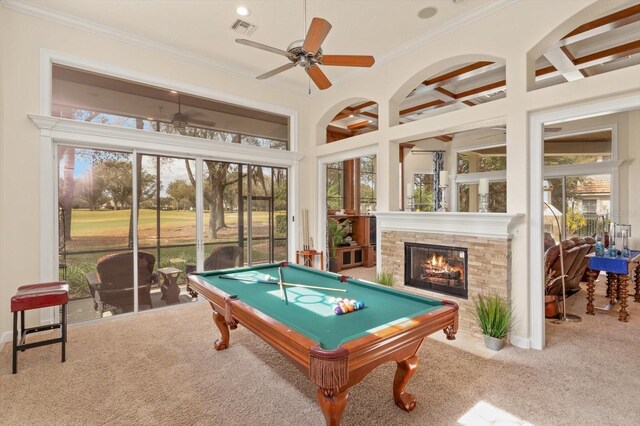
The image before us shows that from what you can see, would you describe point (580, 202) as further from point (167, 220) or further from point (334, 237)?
point (167, 220)

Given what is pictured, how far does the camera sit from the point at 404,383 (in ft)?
7.19

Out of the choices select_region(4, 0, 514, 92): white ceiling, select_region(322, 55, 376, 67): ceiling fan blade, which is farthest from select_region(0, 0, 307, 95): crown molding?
select_region(322, 55, 376, 67): ceiling fan blade

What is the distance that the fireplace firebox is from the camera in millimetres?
3926

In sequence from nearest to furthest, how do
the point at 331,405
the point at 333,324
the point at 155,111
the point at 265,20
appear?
the point at 331,405 → the point at 333,324 → the point at 265,20 → the point at 155,111

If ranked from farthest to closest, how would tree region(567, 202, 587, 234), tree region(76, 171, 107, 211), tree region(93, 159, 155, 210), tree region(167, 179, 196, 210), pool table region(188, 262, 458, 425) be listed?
tree region(567, 202, 587, 234), tree region(167, 179, 196, 210), tree region(93, 159, 155, 210), tree region(76, 171, 107, 211), pool table region(188, 262, 458, 425)

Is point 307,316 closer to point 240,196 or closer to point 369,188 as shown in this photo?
point 240,196

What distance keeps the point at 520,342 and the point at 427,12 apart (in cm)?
380

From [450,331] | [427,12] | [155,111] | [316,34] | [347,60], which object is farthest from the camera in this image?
[155,111]

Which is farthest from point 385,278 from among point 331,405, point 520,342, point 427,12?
point 427,12

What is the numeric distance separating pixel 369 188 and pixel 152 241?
605cm

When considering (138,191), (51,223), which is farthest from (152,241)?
(51,223)

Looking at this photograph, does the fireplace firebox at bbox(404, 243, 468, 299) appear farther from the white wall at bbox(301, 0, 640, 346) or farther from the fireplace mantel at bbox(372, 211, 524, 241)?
the white wall at bbox(301, 0, 640, 346)

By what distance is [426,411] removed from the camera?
86.8 inches

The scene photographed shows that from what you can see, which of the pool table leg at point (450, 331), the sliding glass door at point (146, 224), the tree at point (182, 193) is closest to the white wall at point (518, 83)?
the pool table leg at point (450, 331)
